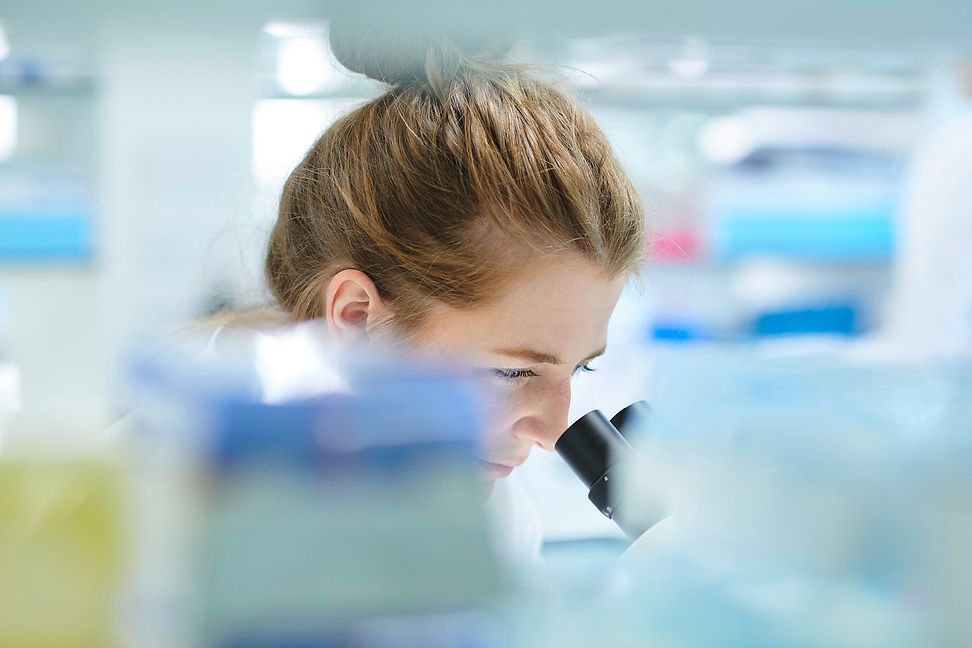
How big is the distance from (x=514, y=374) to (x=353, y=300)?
0.60 feet

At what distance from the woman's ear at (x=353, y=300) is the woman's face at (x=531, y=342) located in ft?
0.21

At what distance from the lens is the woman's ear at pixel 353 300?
98cm

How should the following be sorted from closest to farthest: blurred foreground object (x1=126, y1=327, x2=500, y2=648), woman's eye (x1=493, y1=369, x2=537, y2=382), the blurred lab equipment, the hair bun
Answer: blurred foreground object (x1=126, y1=327, x2=500, y2=648) → the hair bun → the blurred lab equipment → woman's eye (x1=493, y1=369, x2=537, y2=382)

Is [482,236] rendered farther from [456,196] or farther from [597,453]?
[597,453]

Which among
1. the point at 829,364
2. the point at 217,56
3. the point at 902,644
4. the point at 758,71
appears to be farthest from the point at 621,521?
the point at 758,71

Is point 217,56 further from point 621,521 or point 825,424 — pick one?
point 621,521

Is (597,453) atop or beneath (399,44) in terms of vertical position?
beneath

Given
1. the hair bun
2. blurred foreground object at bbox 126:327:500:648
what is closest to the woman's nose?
the hair bun

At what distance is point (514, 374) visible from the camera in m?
0.98

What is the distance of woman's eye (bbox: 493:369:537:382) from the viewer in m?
0.97

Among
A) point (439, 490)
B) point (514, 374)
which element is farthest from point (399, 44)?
point (514, 374)

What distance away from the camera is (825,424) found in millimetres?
455

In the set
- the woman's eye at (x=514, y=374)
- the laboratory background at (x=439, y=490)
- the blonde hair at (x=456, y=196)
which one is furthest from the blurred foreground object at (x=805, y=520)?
the blonde hair at (x=456, y=196)

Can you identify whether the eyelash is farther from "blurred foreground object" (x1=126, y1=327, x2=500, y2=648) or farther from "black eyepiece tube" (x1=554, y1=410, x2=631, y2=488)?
"blurred foreground object" (x1=126, y1=327, x2=500, y2=648)
